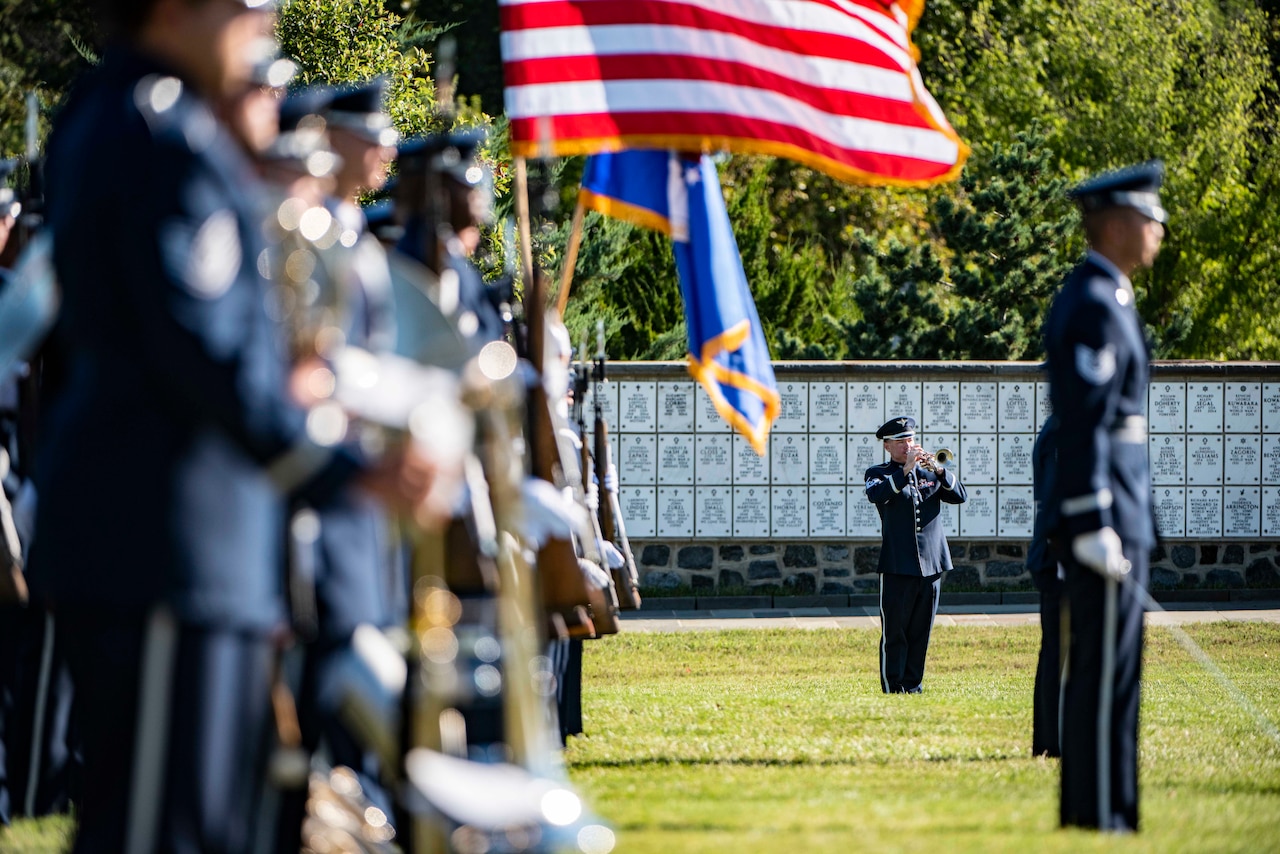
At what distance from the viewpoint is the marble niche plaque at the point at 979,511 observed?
18.3 m

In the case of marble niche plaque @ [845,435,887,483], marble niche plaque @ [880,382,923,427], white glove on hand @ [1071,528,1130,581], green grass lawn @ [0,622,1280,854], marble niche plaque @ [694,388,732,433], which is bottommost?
green grass lawn @ [0,622,1280,854]

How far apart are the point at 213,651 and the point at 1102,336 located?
138 inches

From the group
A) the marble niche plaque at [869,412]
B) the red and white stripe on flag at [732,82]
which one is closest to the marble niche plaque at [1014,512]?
the marble niche plaque at [869,412]

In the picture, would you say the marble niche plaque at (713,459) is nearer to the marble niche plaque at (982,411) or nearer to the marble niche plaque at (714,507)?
the marble niche plaque at (714,507)

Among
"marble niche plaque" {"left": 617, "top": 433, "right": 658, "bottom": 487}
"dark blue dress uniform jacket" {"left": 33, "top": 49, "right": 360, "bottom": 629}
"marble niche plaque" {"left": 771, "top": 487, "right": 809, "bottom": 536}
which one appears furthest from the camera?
"marble niche plaque" {"left": 771, "top": 487, "right": 809, "bottom": 536}

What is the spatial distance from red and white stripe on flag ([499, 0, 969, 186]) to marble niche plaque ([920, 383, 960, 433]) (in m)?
10.5

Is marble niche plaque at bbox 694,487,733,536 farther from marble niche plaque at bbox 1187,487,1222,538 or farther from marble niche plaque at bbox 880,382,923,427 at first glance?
marble niche plaque at bbox 1187,487,1222,538

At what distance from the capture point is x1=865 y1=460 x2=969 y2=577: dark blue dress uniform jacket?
12.6 m

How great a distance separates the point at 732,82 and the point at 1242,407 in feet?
40.0

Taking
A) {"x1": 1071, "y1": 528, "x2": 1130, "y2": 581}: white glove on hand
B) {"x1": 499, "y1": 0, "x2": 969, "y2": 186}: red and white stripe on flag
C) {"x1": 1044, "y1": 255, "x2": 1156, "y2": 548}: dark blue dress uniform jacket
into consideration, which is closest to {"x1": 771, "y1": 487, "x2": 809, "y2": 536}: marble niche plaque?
{"x1": 499, "y1": 0, "x2": 969, "y2": 186}: red and white stripe on flag

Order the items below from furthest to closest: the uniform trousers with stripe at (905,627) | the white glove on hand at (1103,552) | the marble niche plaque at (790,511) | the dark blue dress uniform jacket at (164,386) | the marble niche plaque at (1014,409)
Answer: the marble niche plaque at (1014,409) < the marble niche plaque at (790,511) < the uniform trousers with stripe at (905,627) < the white glove on hand at (1103,552) < the dark blue dress uniform jacket at (164,386)

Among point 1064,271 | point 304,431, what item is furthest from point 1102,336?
point 1064,271

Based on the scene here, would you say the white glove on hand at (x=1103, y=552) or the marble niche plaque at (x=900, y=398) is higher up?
the marble niche plaque at (x=900, y=398)

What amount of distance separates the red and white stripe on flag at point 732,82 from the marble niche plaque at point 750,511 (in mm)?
10344
